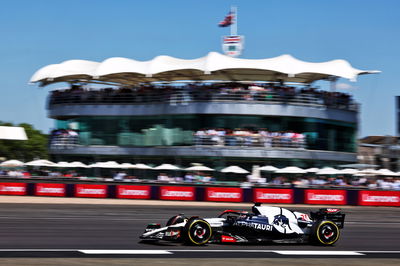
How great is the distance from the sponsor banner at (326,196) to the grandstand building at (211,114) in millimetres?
8404

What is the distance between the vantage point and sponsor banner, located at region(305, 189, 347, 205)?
35812 millimetres

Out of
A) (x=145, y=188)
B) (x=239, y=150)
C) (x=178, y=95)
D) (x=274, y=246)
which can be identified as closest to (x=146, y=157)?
(x=178, y=95)

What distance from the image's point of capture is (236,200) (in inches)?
1410

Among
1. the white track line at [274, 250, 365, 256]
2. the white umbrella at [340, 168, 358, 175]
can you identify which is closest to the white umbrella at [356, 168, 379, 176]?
A: the white umbrella at [340, 168, 358, 175]

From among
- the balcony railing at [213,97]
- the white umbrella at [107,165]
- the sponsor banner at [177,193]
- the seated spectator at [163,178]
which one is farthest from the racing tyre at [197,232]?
the white umbrella at [107,165]

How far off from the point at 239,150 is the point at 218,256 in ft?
102

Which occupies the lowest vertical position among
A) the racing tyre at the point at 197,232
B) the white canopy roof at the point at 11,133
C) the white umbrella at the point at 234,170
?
the racing tyre at the point at 197,232

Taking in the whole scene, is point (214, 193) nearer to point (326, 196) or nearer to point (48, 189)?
point (326, 196)

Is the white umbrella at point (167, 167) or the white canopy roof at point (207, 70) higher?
the white canopy roof at point (207, 70)

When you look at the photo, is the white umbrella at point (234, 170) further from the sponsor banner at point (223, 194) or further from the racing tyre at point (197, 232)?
the racing tyre at point (197, 232)

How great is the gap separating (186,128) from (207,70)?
→ 4.81 metres

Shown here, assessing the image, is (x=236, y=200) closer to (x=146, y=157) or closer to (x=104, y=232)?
(x=146, y=157)

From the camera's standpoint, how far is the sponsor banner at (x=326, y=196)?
35.8m

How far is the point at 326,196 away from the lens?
3591cm
